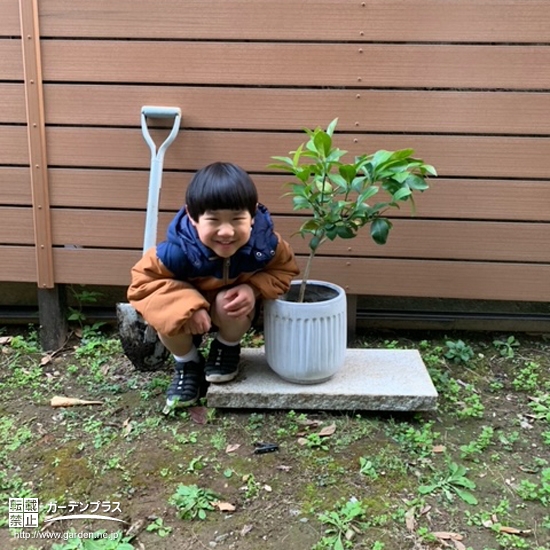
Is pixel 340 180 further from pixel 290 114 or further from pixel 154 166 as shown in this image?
pixel 154 166

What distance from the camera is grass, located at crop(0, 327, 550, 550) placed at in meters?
1.88

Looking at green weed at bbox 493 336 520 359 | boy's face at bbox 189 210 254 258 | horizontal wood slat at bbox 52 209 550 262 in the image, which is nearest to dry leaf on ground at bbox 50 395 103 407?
horizontal wood slat at bbox 52 209 550 262

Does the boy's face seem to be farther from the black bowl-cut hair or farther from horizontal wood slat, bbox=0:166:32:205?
horizontal wood slat, bbox=0:166:32:205

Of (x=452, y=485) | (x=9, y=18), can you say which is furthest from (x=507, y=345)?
(x=9, y=18)

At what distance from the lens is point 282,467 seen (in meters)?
2.20

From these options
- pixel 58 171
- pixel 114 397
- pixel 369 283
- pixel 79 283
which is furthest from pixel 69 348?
pixel 369 283

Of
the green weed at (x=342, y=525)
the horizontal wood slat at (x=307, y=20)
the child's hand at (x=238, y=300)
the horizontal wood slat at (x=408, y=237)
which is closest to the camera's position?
the green weed at (x=342, y=525)

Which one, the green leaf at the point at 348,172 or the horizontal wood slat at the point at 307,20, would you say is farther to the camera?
the horizontal wood slat at the point at 307,20

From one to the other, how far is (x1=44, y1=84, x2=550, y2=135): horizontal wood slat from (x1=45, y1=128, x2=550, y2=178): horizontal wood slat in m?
0.05

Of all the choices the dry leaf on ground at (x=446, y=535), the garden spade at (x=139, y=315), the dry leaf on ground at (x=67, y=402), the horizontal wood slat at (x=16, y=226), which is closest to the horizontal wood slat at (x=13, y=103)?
the horizontal wood slat at (x=16, y=226)

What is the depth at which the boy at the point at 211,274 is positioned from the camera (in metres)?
2.28

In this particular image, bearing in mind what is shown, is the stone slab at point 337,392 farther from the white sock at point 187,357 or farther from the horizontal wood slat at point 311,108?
the horizontal wood slat at point 311,108

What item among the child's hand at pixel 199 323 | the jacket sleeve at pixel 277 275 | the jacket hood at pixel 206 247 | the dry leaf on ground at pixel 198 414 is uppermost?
the jacket hood at pixel 206 247

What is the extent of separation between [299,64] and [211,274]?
44.8 inches
